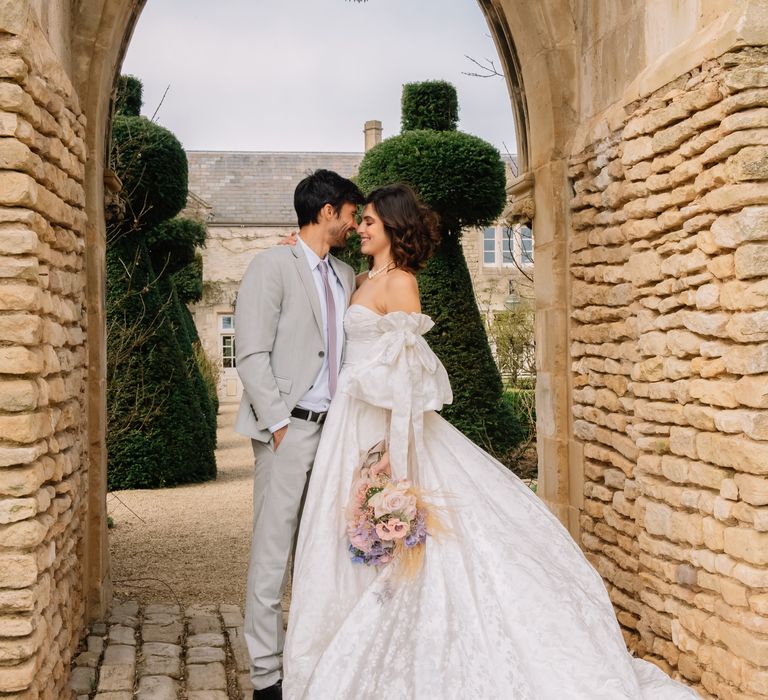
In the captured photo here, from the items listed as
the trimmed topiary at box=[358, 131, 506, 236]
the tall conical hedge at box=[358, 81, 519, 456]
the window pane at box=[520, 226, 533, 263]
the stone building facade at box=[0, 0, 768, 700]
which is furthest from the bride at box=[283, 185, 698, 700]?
the trimmed topiary at box=[358, 131, 506, 236]

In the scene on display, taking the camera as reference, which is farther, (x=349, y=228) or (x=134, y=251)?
(x=134, y=251)

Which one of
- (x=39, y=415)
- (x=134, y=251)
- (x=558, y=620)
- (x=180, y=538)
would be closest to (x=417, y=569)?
(x=558, y=620)

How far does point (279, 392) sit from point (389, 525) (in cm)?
77

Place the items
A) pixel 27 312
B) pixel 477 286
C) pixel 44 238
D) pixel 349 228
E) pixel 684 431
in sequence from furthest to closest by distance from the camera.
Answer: pixel 477 286, pixel 349 228, pixel 684 431, pixel 44 238, pixel 27 312

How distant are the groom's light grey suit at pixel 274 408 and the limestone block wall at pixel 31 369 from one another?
2.58ft

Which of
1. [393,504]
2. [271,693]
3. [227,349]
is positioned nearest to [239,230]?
[227,349]

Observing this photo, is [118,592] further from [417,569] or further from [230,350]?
[230,350]

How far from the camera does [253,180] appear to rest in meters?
30.3

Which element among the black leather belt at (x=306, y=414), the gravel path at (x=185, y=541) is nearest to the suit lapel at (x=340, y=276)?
the black leather belt at (x=306, y=414)

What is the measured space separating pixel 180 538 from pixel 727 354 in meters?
6.35

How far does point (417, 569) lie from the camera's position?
12.1ft

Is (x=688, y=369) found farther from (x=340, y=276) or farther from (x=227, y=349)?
(x=227, y=349)

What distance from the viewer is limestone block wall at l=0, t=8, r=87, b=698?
3.27m

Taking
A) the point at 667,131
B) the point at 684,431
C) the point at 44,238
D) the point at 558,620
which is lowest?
the point at 558,620
